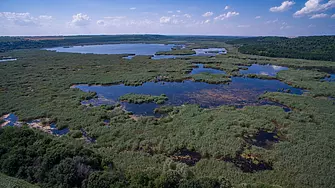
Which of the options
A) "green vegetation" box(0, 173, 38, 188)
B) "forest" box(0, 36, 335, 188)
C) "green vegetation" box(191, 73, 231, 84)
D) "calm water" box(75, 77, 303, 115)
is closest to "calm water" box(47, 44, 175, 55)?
"green vegetation" box(191, 73, 231, 84)

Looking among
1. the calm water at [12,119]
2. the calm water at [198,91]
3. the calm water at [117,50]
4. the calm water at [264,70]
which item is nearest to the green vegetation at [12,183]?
the calm water at [12,119]

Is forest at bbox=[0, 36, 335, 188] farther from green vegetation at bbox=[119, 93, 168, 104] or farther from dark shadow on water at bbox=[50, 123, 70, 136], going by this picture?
dark shadow on water at bbox=[50, 123, 70, 136]

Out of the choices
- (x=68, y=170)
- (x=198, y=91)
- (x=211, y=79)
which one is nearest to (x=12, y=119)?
(x=68, y=170)

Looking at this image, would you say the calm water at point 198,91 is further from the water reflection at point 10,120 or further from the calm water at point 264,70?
A: the water reflection at point 10,120

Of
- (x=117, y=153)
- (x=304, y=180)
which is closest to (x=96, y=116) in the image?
(x=117, y=153)

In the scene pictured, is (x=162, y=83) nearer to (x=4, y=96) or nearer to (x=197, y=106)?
(x=197, y=106)

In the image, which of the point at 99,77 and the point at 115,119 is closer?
the point at 115,119
